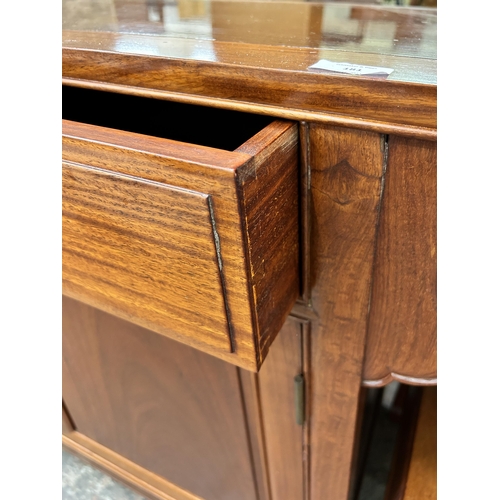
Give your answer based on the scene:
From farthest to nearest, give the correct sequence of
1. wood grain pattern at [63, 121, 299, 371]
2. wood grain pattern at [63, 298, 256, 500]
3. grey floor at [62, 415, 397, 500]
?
grey floor at [62, 415, 397, 500] → wood grain pattern at [63, 298, 256, 500] → wood grain pattern at [63, 121, 299, 371]

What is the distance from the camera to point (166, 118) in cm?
44

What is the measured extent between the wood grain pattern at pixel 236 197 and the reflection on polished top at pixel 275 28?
98 millimetres

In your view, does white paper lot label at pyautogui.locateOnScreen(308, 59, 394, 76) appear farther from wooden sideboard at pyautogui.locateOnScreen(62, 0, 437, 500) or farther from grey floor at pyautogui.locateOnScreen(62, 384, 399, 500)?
grey floor at pyautogui.locateOnScreen(62, 384, 399, 500)

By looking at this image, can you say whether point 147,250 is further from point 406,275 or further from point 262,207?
point 406,275

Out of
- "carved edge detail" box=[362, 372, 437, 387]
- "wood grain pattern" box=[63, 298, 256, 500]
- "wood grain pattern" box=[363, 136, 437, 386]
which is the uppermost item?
"wood grain pattern" box=[363, 136, 437, 386]

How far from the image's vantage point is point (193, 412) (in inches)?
23.9

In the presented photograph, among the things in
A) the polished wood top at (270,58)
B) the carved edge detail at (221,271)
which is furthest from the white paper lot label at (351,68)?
the carved edge detail at (221,271)

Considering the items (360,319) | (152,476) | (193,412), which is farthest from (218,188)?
(152,476)

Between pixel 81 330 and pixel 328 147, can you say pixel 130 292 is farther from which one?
pixel 81 330

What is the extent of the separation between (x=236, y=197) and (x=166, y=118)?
21 centimetres

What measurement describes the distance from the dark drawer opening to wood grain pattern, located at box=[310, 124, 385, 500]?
0.07 meters

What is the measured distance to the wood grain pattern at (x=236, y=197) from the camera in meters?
0.27

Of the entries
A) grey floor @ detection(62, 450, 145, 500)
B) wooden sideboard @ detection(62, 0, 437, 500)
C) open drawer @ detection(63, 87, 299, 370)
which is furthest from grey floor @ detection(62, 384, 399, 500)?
open drawer @ detection(63, 87, 299, 370)

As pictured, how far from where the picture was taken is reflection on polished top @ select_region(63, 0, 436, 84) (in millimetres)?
355
